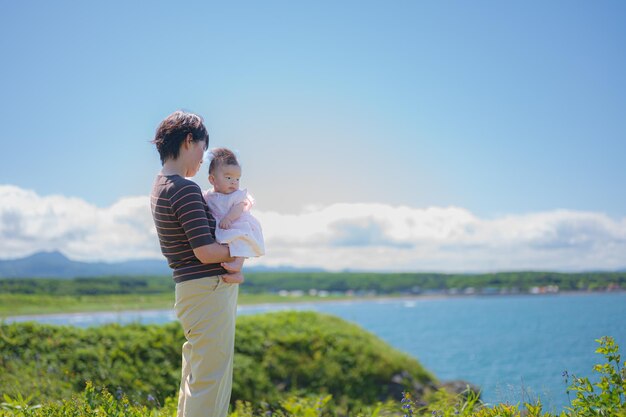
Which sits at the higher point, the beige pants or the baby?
the baby

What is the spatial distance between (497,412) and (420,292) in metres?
80.3

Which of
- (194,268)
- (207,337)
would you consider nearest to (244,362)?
(207,337)

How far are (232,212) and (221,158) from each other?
1.17ft

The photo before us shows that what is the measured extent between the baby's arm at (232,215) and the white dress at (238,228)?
2 cm

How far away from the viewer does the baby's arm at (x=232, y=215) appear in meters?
3.66

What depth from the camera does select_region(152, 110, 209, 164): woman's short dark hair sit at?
3582 mm

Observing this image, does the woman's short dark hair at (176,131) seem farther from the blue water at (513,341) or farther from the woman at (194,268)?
the blue water at (513,341)

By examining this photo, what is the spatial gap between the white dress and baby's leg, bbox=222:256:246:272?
43 millimetres

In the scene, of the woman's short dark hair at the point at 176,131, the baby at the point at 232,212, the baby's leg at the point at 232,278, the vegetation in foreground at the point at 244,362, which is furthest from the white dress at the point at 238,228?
the vegetation in foreground at the point at 244,362

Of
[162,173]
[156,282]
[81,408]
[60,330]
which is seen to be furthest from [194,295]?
[156,282]

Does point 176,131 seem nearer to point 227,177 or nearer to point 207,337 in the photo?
point 227,177

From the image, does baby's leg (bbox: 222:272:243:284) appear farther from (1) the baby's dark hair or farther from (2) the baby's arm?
(1) the baby's dark hair

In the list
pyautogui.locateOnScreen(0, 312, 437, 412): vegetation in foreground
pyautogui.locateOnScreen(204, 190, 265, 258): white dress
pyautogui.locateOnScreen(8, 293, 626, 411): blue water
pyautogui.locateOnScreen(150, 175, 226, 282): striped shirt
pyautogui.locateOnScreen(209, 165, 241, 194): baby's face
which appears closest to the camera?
pyautogui.locateOnScreen(150, 175, 226, 282): striped shirt

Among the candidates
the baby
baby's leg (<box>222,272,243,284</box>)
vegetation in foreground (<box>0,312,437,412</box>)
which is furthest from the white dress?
vegetation in foreground (<box>0,312,437,412</box>)
